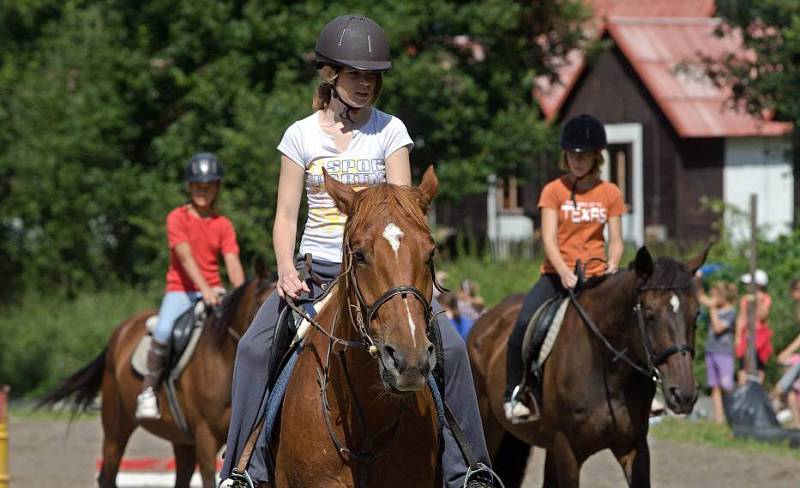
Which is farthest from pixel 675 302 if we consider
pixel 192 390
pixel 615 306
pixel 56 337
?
pixel 56 337

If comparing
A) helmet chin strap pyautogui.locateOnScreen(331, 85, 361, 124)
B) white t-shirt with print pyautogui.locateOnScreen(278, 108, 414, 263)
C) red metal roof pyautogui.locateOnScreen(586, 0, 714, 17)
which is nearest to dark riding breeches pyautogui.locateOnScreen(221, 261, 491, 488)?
white t-shirt with print pyautogui.locateOnScreen(278, 108, 414, 263)

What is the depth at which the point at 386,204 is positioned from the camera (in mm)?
5105

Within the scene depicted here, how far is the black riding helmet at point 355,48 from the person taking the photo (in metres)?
5.80

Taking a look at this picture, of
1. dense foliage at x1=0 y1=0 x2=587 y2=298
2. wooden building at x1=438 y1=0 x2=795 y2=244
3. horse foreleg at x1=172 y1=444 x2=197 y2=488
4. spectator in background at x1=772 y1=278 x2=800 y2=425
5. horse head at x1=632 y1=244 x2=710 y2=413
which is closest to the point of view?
horse head at x1=632 y1=244 x2=710 y2=413

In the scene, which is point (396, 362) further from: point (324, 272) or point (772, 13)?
point (772, 13)

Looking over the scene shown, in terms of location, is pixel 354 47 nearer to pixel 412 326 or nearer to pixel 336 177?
pixel 336 177

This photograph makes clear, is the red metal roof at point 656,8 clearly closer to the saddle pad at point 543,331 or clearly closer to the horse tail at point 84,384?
the horse tail at point 84,384

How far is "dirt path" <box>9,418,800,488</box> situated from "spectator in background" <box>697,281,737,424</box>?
1.93 meters

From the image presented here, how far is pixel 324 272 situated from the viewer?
6.09 metres

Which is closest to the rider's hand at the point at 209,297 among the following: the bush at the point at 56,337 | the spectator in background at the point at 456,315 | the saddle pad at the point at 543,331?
the saddle pad at the point at 543,331

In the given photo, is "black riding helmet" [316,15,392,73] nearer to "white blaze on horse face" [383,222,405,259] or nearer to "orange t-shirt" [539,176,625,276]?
"white blaze on horse face" [383,222,405,259]

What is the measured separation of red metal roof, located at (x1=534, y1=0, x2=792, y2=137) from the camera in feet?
109

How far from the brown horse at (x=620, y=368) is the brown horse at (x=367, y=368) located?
10.8 feet

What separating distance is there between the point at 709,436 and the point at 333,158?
10.3m
